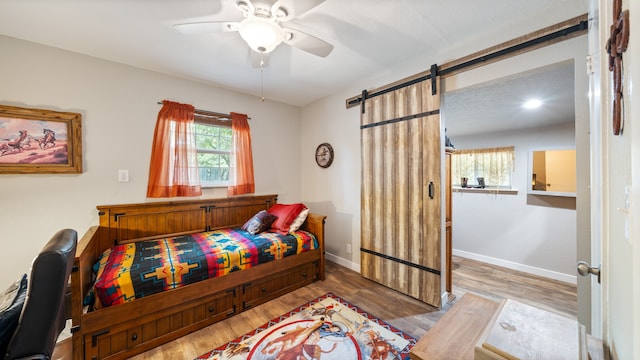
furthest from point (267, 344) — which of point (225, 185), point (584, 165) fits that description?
point (584, 165)

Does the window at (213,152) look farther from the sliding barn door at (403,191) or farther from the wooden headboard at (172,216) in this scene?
the sliding barn door at (403,191)

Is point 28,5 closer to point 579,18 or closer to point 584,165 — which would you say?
point 579,18

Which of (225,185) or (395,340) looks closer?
(395,340)

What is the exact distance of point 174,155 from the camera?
2.73 m

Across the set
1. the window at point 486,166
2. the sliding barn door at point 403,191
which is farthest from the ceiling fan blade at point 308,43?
the window at point 486,166

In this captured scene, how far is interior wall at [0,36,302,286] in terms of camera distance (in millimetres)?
2020

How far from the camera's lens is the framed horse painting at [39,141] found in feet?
6.49

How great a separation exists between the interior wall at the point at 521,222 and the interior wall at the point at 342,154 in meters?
0.25

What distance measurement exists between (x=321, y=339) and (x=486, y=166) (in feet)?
12.3

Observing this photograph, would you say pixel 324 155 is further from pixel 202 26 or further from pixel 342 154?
pixel 202 26

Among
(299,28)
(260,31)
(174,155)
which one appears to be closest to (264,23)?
(260,31)

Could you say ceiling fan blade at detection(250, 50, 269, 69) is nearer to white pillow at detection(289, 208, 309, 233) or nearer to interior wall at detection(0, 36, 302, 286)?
interior wall at detection(0, 36, 302, 286)

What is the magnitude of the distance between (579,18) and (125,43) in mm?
3625

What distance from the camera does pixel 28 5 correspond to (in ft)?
5.41
